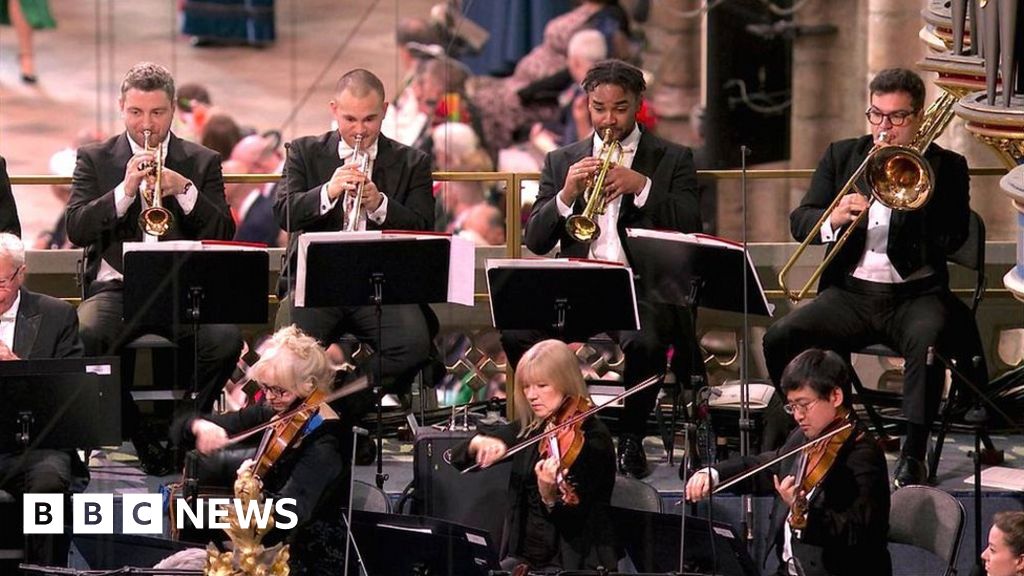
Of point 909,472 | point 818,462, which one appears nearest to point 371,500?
point 818,462

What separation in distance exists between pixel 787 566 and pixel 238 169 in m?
8.10

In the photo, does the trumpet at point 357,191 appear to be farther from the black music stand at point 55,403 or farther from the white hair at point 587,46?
the white hair at point 587,46

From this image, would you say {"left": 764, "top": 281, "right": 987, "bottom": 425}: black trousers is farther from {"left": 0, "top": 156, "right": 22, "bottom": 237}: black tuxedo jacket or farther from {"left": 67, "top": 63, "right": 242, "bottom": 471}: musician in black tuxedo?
{"left": 0, "top": 156, "right": 22, "bottom": 237}: black tuxedo jacket

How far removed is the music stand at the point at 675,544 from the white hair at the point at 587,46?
26.6ft

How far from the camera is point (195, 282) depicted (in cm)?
868

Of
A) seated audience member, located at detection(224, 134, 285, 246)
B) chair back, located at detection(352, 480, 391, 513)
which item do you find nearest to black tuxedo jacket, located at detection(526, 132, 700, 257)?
chair back, located at detection(352, 480, 391, 513)

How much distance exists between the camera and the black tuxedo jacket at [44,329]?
868 centimetres

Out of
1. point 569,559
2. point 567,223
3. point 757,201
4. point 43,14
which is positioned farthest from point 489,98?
point 569,559

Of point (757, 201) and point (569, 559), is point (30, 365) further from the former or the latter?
point (757, 201)

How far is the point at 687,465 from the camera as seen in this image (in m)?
8.43

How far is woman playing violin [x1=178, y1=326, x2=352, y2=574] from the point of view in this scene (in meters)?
8.16

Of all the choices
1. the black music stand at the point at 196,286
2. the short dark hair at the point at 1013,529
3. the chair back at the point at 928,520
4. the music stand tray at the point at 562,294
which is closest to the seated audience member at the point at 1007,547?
the short dark hair at the point at 1013,529

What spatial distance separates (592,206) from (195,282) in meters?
1.40

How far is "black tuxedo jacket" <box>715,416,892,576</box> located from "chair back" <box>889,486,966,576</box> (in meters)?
0.12
